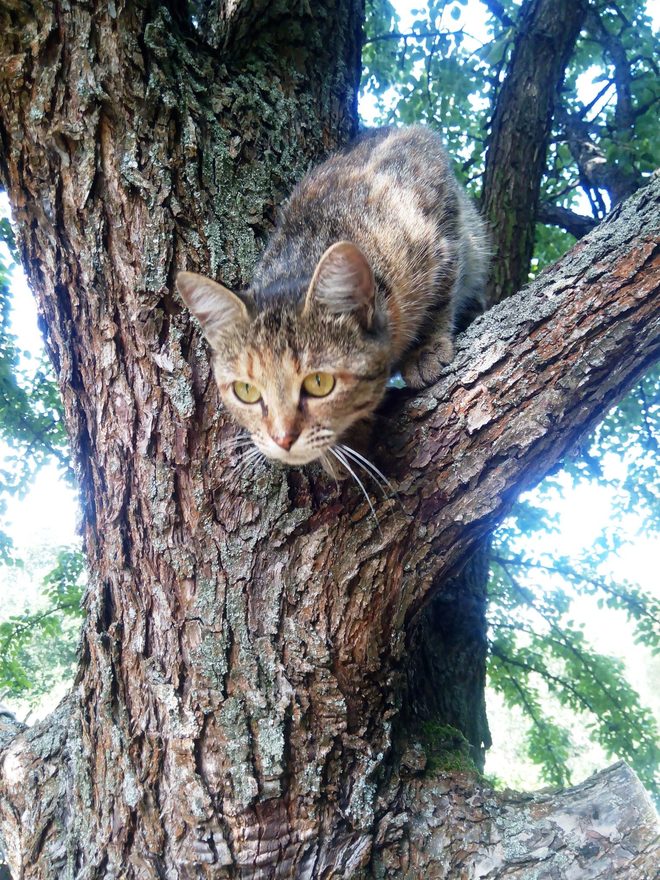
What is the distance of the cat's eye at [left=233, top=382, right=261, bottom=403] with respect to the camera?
155 centimetres

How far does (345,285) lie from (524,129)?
5.51 ft

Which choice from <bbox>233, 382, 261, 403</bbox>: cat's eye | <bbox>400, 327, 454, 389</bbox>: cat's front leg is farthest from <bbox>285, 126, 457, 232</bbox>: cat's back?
<bbox>233, 382, 261, 403</bbox>: cat's eye

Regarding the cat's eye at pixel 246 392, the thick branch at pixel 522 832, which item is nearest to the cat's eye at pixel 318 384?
the cat's eye at pixel 246 392

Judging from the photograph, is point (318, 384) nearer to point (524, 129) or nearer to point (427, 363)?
point (427, 363)

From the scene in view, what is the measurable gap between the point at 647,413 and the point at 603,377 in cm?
218

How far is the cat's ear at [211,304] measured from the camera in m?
1.46

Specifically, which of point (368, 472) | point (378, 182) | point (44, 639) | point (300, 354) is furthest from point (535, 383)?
point (44, 639)

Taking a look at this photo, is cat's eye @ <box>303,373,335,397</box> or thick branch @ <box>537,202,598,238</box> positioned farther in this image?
thick branch @ <box>537,202,598,238</box>

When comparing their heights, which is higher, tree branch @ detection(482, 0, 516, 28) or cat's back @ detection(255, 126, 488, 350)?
tree branch @ detection(482, 0, 516, 28)

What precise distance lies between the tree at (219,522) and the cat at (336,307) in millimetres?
97

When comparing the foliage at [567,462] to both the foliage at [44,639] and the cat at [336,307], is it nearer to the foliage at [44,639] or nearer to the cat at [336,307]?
the foliage at [44,639]

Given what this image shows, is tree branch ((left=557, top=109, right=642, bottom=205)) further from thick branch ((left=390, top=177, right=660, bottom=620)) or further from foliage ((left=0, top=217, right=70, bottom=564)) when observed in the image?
foliage ((left=0, top=217, right=70, bottom=564))

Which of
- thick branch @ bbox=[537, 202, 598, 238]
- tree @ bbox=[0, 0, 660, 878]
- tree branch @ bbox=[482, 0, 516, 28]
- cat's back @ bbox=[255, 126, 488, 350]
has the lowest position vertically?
tree @ bbox=[0, 0, 660, 878]

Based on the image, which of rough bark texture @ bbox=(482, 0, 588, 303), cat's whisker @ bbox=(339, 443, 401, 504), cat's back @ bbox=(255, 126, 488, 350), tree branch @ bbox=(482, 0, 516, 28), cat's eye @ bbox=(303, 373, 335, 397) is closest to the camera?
cat's whisker @ bbox=(339, 443, 401, 504)
